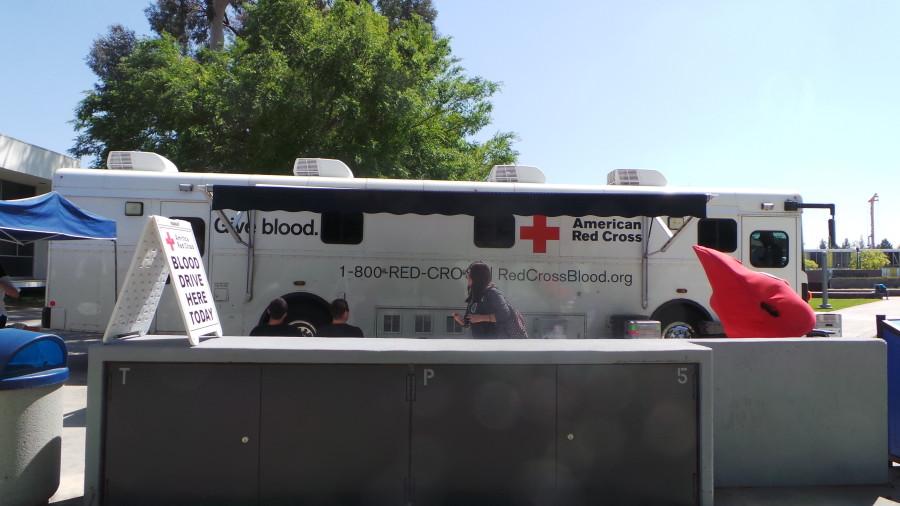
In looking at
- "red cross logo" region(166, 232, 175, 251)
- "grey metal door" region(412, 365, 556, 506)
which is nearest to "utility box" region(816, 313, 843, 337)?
"grey metal door" region(412, 365, 556, 506)

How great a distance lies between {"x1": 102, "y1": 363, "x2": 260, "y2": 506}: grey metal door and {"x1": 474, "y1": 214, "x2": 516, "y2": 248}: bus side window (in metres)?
5.53

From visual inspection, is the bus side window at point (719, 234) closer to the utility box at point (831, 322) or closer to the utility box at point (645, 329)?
the utility box at point (831, 322)

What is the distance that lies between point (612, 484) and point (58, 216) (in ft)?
25.4

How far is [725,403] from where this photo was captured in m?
5.16

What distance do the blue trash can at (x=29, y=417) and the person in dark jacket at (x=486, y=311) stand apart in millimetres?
3567

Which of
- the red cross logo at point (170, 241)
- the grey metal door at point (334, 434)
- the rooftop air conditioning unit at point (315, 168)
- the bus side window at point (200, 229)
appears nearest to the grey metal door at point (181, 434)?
the grey metal door at point (334, 434)

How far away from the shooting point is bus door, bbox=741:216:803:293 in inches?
395

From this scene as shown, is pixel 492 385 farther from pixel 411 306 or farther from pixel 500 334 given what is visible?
pixel 411 306

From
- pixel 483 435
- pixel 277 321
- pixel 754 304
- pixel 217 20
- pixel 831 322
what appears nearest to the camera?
pixel 483 435

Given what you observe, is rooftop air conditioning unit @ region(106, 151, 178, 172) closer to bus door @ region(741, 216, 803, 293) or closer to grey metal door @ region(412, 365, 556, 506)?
grey metal door @ region(412, 365, 556, 506)

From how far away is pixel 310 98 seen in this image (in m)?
14.8

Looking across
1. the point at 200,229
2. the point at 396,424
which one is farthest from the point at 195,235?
the point at 396,424

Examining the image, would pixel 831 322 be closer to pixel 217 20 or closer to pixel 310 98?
pixel 310 98

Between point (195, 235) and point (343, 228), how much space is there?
7.05ft
